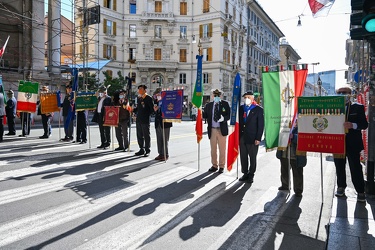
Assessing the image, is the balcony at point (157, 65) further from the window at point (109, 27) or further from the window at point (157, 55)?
the window at point (109, 27)

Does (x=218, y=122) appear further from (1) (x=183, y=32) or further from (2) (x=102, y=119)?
(1) (x=183, y=32)

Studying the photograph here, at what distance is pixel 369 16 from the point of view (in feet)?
17.4

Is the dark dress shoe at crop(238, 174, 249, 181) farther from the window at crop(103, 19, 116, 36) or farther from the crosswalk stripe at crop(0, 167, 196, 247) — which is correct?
the window at crop(103, 19, 116, 36)

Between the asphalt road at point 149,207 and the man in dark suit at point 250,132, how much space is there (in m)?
0.38

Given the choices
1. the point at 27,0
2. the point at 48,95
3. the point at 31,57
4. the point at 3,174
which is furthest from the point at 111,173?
the point at 27,0

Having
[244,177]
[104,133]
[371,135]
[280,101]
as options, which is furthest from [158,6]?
[371,135]

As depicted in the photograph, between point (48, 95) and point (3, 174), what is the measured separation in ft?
21.7

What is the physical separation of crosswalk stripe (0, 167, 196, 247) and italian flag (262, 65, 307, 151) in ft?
7.81

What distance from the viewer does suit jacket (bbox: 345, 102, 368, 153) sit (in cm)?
559

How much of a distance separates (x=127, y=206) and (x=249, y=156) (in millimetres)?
3067

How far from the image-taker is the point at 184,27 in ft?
169

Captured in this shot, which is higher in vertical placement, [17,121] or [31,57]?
[31,57]

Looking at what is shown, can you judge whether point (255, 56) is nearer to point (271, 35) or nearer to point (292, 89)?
point (271, 35)

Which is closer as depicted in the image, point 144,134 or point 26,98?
point 144,134
